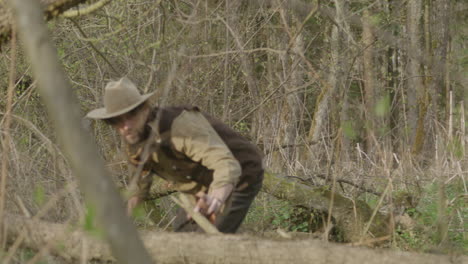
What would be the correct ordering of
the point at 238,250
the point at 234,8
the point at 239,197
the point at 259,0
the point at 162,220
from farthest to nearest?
1. the point at 234,8
2. the point at 259,0
3. the point at 162,220
4. the point at 239,197
5. the point at 238,250

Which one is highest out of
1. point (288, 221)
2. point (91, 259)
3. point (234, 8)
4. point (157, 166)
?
point (234, 8)

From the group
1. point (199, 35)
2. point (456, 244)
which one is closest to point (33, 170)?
point (456, 244)

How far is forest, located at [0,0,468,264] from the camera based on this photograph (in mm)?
2407

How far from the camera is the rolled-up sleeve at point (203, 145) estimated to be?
14.0ft

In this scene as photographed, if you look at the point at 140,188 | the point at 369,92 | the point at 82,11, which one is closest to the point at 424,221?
the point at 369,92

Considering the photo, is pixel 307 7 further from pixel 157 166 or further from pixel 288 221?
pixel 288 221

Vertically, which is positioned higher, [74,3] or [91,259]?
[74,3]

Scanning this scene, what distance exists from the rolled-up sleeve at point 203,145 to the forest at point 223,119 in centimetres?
29

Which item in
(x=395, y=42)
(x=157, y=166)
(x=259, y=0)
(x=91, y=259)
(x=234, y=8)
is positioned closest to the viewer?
(x=395, y=42)

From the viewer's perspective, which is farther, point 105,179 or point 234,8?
point 234,8

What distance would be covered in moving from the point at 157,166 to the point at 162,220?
88.6 inches

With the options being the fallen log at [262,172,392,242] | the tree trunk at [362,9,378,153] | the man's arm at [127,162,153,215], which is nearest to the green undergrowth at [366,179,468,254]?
the fallen log at [262,172,392,242]

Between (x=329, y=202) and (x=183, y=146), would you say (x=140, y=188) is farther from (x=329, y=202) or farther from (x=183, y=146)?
(x=329, y=202)

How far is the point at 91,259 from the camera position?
14.3 feet
